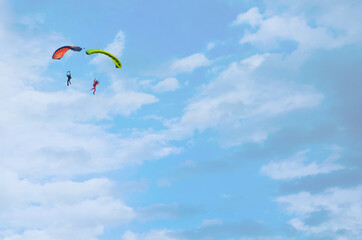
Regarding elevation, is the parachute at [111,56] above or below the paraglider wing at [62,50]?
below

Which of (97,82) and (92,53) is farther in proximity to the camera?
(97,82)

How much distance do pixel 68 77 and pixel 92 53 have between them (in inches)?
311

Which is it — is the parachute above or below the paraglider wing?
below

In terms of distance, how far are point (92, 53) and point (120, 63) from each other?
5255 millimetres

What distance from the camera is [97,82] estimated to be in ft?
294

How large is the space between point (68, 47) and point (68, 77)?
5.28 metres

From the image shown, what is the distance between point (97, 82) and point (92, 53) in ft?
26.9

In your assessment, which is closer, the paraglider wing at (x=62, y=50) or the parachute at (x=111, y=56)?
the parachute at (x=111, y=56)

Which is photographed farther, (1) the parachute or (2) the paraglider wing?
(2) the paraglider wing

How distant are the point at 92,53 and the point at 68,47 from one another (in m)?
5.53

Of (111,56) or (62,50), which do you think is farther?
(62,50)

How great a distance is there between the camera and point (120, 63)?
8562cm

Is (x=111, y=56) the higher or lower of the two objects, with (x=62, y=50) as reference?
lower

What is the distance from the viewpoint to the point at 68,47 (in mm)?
85562
